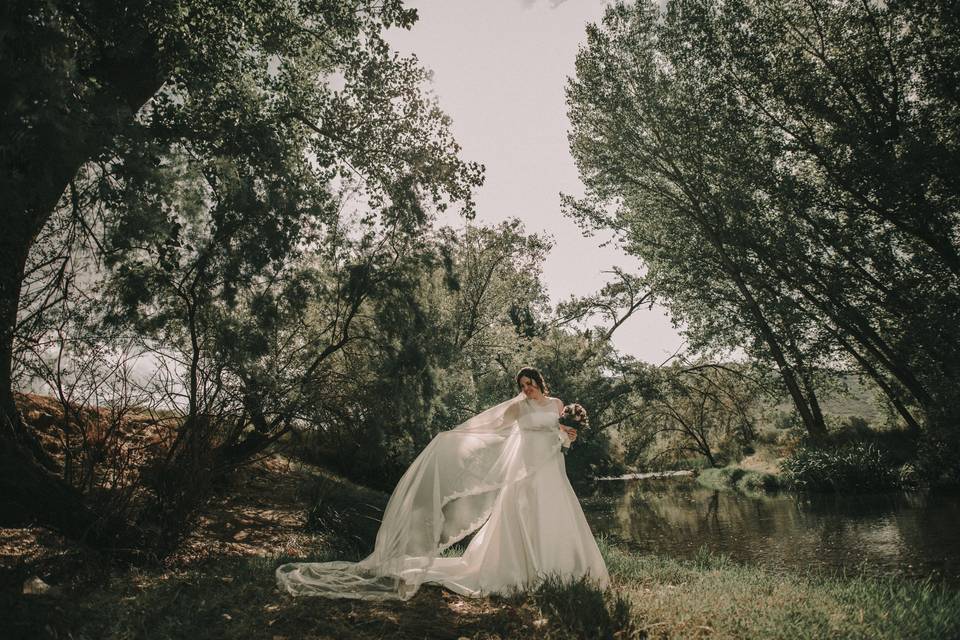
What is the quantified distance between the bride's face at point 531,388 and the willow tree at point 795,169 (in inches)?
408

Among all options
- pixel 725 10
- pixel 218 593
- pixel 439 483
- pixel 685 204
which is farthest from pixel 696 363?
pixel 218 593

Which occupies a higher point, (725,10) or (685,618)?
(725,10)

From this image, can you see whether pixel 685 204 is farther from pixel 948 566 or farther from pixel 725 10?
pixel 948 566

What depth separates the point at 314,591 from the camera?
4.73 metres

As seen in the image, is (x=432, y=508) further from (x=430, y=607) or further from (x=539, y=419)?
(x=539, y=419)

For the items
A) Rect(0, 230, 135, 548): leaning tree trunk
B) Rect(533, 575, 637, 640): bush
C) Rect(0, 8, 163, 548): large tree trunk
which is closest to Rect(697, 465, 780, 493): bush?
Rect(533, 575, 637, 640): bush

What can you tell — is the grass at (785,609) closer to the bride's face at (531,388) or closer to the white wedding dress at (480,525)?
the white wedding dress at (480,525)

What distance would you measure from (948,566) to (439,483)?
679 cm

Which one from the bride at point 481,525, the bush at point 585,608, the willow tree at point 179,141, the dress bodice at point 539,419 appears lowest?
the bush at point 585,608

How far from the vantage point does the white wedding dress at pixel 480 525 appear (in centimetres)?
511

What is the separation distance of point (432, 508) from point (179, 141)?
19.4 ft

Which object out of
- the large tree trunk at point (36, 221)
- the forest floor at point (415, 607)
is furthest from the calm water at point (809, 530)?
the large tree trunk at point (36, 221)

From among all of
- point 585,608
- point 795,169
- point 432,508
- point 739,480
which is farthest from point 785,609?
point 739,480

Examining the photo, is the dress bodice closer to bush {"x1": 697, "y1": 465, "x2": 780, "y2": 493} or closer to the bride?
the bride
